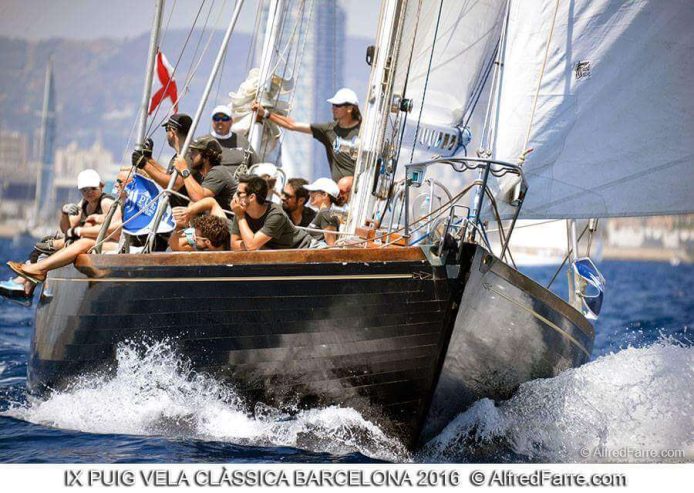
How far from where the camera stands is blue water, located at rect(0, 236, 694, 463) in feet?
29.7

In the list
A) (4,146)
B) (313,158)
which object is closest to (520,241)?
(4,146)

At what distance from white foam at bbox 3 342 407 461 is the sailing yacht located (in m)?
0.11

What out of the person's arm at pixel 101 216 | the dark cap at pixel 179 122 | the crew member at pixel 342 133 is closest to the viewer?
the person's arm at pixel 101 216

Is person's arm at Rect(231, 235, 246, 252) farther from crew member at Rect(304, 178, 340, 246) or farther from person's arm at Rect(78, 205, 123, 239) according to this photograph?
person's arm at Rect(78, 205, 123, 239)

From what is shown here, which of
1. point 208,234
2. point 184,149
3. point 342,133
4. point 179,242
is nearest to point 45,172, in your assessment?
point 342,133

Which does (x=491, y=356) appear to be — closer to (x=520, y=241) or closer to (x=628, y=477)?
(x=628, y=477)

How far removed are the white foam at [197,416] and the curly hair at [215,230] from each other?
0.86 meters

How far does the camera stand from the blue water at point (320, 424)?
9.06 m

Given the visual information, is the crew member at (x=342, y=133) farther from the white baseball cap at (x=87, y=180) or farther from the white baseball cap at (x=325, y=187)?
the white baseball cap at (x=87, y=180)

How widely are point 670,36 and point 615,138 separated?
91 cm

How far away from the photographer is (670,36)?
33.0ft

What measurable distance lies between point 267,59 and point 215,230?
177 inches

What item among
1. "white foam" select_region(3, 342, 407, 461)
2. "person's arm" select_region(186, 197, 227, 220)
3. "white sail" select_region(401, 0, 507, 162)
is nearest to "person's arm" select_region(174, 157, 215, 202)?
"person's arm" select_region(186, 197, 227, 220)

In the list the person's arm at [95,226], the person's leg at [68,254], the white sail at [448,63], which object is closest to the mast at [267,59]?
the white sail at [448,63]
